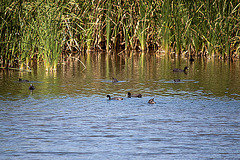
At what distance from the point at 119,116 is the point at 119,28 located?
13.3 m

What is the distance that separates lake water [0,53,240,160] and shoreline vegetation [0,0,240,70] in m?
0.88

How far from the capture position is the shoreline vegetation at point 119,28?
12.8 meters

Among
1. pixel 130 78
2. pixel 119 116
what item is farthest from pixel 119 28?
pixel 119 116

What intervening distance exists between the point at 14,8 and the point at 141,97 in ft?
15.8

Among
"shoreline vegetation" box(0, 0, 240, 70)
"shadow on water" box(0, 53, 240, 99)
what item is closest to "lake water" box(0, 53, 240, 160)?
"shadow on water" box(0, 53, 240, 99)

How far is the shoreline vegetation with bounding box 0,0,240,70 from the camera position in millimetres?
12758

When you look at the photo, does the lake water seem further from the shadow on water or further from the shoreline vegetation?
the shoreline vegetation

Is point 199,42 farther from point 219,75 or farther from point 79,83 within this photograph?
point 79,83

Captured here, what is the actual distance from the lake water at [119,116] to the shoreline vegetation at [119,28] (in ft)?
2.88

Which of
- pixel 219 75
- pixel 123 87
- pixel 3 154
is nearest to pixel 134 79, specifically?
pixel 123 87

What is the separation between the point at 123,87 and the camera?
10961mm

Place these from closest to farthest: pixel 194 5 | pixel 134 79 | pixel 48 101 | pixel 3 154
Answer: pixel 3 154 < pixel 48 101 < pixel 134 79 < pixel 194 5

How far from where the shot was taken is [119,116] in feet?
25.2

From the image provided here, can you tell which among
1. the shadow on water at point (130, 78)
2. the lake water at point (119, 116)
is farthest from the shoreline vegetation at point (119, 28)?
the lake water at point (119, 116)
